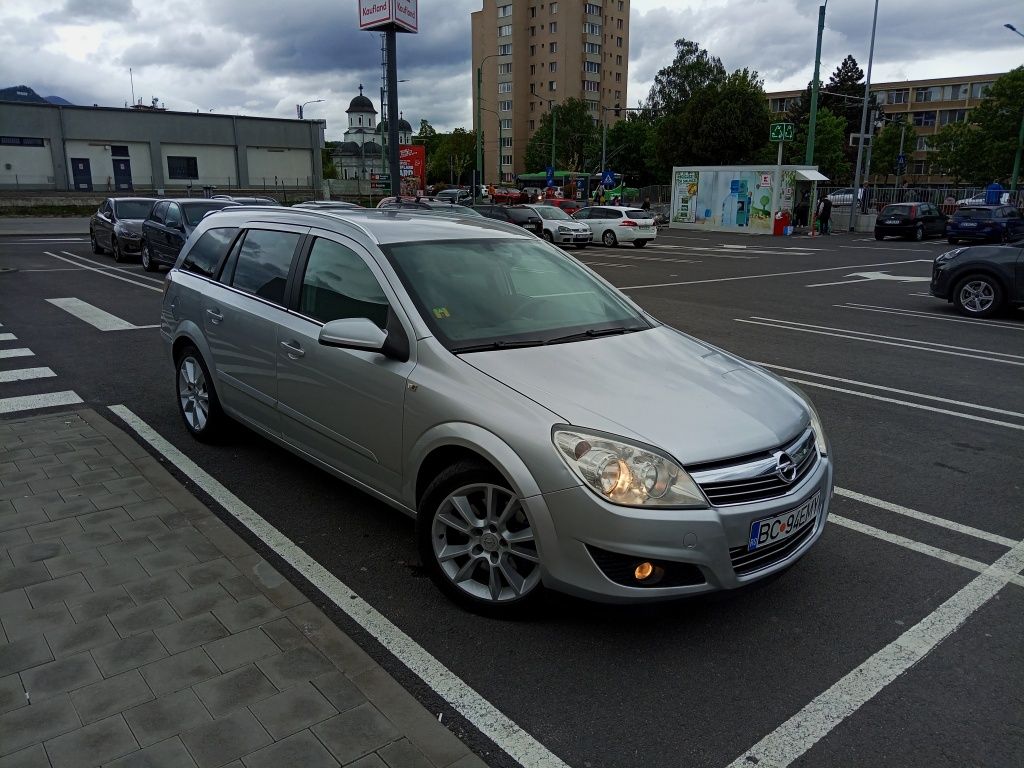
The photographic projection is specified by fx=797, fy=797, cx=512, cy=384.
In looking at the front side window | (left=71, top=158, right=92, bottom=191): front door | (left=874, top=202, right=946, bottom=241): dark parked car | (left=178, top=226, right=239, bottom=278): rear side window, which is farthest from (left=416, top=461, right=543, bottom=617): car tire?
(left=71, top=158, right=92, bottom=191): front door

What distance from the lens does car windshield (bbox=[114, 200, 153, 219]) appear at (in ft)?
64.0

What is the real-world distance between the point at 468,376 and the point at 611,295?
5.34 ft

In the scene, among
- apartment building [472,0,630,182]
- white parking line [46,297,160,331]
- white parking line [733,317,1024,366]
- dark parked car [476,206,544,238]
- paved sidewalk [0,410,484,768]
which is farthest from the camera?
apartment building [472,0,630,182]

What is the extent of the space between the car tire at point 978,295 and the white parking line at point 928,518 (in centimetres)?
985

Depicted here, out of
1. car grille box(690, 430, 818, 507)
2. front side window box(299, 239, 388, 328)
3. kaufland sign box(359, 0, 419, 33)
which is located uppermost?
kaufland sign box(359, 0, 419, 33)

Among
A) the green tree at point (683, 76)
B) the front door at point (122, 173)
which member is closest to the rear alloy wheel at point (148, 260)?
the front door at point (122, 173)

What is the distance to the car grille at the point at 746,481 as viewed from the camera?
3088mm

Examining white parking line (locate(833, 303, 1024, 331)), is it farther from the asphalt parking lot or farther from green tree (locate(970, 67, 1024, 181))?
green tree (locate(970, 67, 1024, 181))

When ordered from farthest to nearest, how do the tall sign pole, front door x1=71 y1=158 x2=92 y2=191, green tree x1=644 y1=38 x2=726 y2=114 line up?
1. green tree x1=644 y1=38 x2=726 y2=114
2. front door x1=71 y1=158 x2=92 y2=191
3. the tall sign pole

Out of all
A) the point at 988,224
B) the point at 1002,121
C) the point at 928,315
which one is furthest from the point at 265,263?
the point at 1002,121

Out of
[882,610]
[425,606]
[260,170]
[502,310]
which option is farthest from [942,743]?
[260,170]

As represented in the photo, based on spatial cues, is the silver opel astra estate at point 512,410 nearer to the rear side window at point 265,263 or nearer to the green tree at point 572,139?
the rear side window at point 265,263

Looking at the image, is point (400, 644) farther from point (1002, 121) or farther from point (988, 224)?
point (1002, 121)

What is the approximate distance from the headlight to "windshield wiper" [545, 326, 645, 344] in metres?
0.98
